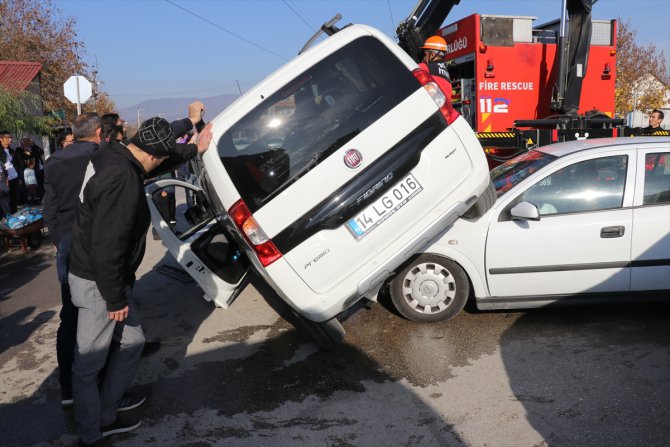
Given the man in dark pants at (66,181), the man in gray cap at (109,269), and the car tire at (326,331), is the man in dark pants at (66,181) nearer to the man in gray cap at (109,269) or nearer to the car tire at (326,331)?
the man in gray cap at (109,269)

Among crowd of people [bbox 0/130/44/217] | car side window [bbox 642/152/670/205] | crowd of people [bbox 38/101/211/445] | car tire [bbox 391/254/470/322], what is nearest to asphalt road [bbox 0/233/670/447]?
car tire [bbox 391/254/470/322]

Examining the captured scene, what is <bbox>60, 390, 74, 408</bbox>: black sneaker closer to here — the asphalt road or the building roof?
the asphalt road

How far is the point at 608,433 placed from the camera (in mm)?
3109

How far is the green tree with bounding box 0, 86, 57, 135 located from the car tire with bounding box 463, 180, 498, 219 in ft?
38.8

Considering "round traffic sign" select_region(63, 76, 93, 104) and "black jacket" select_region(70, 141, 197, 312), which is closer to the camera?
"black jacket" select_region(70, 141, 197, 312)

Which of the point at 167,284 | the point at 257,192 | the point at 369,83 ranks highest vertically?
the point at 369,83

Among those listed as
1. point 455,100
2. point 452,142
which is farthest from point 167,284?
point 455,100

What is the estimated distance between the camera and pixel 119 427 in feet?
11.2

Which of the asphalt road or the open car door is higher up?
the open car door

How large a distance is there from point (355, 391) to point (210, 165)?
184 cm

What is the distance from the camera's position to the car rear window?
3.78m

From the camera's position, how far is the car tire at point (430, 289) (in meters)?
4.62

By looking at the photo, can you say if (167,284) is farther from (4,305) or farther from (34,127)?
(34,127)

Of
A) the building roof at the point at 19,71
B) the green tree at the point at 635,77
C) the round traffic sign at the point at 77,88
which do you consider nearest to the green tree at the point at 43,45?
the building roof at the point at 19,71
